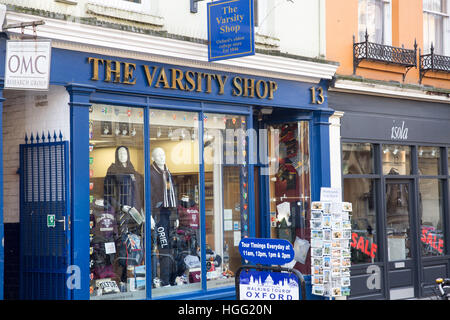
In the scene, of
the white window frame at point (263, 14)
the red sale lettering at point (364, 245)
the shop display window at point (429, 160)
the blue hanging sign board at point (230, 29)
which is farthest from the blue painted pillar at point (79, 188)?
the shop display window at point (429, 160)

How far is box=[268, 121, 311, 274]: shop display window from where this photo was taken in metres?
12.2

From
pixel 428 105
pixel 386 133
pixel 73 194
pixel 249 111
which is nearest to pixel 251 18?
pixel 249 111

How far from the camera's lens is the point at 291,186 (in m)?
12.4

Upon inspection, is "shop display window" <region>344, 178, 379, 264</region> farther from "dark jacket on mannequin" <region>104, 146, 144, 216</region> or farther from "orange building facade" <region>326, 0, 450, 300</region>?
"dark jacket on mannequin" <region>104, 146, 144, 216</region>

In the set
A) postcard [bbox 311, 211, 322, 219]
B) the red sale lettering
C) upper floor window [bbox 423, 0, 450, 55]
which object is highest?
upper floor window [bbox 423, 0, 450, 55]

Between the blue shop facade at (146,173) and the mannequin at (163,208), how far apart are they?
0.07 feet

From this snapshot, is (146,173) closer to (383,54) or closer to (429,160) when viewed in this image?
(383,54)

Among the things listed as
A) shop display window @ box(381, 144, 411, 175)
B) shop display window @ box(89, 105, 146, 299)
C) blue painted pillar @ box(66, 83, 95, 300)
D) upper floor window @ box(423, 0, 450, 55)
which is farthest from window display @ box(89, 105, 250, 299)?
upper floor window @ box(423, 0, 450, 55)

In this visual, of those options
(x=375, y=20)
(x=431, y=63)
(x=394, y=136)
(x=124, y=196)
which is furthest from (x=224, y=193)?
(x=431, y=63)

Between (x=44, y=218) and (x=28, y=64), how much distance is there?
2309mm

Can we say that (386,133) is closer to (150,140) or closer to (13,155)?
(150,140)

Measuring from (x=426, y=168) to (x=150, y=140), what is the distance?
6.58m

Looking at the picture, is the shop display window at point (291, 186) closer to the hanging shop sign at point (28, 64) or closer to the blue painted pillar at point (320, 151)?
the blue painted pillar at point (320, 151)

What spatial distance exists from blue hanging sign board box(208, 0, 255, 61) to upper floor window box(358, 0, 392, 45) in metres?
3.93
